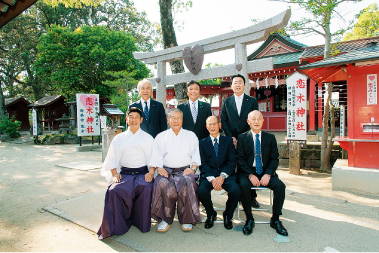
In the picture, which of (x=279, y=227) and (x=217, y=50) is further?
(x=217, y=50)

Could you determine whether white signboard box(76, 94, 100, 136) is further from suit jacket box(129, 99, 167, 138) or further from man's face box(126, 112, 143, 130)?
man's face box(126, 112, 143, 130)

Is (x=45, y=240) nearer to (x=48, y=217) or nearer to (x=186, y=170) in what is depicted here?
(x=48, y=217)

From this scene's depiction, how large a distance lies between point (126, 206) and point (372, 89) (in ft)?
17.0

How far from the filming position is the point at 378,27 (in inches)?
743

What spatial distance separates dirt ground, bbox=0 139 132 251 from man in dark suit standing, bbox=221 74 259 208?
2435 mm

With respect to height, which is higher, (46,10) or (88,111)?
(46,10)

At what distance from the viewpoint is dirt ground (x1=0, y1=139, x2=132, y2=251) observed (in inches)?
113

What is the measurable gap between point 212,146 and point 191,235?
1281 millimetres

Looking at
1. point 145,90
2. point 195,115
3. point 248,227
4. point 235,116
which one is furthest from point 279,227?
point 145,90

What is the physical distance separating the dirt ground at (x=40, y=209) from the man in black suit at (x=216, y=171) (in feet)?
3.88

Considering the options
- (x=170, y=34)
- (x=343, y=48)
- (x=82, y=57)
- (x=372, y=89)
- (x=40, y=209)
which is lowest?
(x=40, y=209)

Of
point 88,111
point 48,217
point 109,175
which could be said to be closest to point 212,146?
point 109,175

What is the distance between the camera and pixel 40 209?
13.3 feet

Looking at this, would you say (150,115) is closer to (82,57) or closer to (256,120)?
(256,120)
